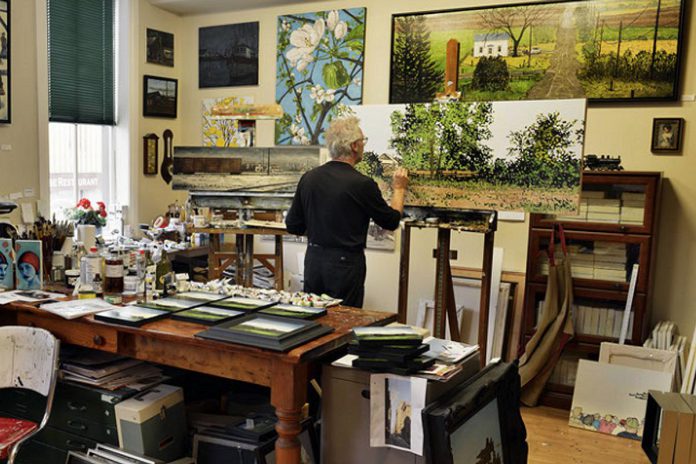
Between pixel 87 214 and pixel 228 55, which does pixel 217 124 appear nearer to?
pixel 228 55

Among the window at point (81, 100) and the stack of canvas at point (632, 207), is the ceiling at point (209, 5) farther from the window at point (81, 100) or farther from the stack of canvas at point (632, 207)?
the stack of canvas at point (632, 207)

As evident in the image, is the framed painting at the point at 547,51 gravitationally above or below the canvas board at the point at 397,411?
above

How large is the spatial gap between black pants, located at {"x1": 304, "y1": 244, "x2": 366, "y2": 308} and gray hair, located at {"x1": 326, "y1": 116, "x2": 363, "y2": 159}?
0.52m

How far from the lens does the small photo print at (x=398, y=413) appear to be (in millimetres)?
1997

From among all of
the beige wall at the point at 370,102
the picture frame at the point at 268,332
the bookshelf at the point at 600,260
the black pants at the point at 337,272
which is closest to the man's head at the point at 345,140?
the black pants at the point at 337,272

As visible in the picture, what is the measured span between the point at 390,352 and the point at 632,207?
2.52 meters

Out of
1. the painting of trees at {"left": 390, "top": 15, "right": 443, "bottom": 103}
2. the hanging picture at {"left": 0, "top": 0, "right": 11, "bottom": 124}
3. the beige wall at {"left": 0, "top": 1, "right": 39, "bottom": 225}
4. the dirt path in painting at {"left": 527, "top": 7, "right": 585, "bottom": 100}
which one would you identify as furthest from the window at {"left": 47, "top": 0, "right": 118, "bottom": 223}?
the dirt path in painting at {"left": 527, "top": 7, "right": 585, "bottom": 100}

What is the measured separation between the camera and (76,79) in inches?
201

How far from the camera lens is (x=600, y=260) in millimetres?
3959

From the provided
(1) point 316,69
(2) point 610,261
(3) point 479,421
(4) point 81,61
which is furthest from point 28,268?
(2) point 610,261

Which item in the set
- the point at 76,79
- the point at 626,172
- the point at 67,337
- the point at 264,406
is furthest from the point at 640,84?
the point at 76,79

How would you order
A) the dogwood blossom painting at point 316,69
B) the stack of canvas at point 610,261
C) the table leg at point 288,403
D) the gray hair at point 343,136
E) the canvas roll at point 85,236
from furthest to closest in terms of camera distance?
the dogwood blossom painting at point 316,69 → the stack of canvas at point 610,261 → the gray hair at point 343,136 → the canvas roll at point 85,236 → the table leg at point 288,403

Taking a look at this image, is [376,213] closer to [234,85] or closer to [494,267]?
[494,267]

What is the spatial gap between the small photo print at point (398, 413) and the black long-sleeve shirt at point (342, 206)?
4.16 ft
